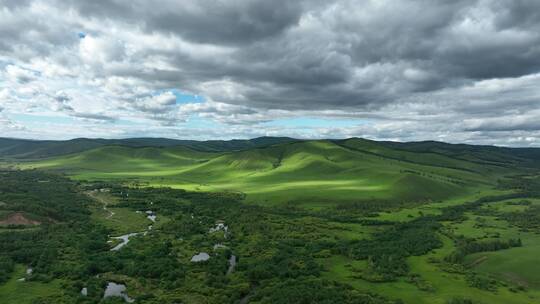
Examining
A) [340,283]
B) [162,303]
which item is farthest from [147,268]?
[340,283]

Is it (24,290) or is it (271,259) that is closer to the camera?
(24,290)

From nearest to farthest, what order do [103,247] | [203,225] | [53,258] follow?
1. [53,258]
2. [103,247]
3. [203,225]

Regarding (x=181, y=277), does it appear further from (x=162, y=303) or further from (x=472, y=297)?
(x=472, y=297)

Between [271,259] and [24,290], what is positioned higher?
[271,259]

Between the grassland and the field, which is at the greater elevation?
the field

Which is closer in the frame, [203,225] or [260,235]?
[260,235]

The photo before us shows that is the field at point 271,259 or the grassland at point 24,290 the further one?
the field at point 271,259

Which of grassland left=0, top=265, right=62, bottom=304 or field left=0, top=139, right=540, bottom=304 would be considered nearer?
grassland left=0, top=265, right=62, bottom=304

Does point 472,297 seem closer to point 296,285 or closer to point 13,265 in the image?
point 296,285

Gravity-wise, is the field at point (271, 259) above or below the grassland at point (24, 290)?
above

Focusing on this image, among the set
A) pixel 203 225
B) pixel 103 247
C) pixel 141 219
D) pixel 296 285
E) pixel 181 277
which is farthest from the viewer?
pixel 141 219
